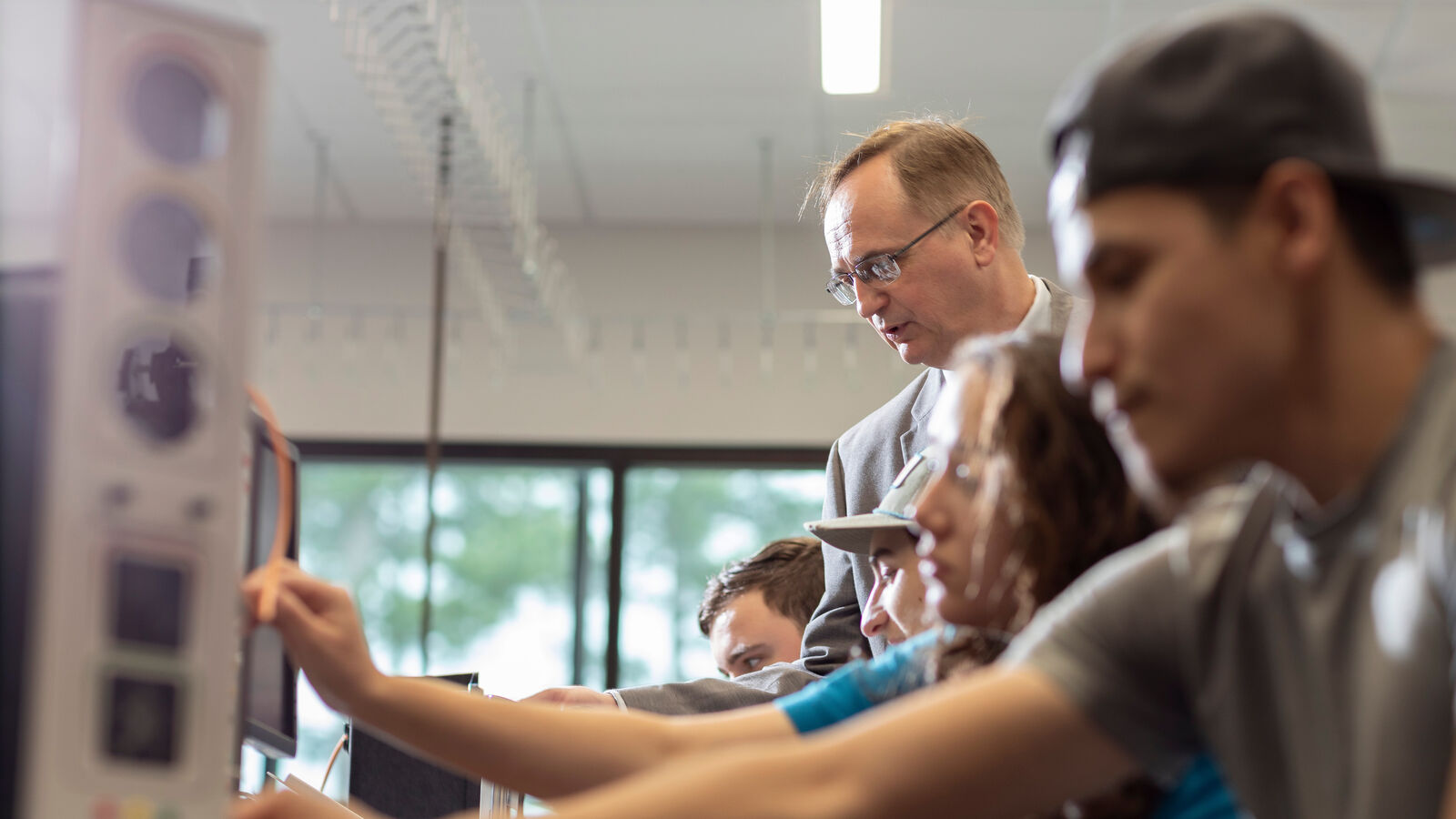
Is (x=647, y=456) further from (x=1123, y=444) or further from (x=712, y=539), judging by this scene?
A: (x=1123, y=444)

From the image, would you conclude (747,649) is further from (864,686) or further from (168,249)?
(168,249)

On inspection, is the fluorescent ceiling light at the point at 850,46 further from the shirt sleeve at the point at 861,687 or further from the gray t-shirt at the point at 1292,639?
the gray t-shirt at the point at 1292,639

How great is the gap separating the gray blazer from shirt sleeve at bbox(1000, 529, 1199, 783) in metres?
0.90

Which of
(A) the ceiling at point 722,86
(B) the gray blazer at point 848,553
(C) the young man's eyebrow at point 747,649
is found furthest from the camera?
(A) the ceiling at point 722,86

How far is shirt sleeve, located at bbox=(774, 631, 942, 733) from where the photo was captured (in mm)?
1215

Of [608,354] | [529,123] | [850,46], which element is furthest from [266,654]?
[608,354]

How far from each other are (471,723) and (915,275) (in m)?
1.29

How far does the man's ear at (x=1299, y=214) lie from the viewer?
0.67 m

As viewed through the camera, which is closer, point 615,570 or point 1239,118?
point 1239,118

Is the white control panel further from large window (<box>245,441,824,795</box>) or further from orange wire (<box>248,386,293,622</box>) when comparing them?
large window (<box>245,441,824,795</box>)

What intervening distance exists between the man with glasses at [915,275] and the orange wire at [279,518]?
118 cm

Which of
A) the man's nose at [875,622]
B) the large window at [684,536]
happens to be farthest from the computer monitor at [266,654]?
the large window at [684,536]

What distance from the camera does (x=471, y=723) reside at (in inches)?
41.3

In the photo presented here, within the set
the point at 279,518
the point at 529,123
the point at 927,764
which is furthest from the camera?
the point at 529,123
